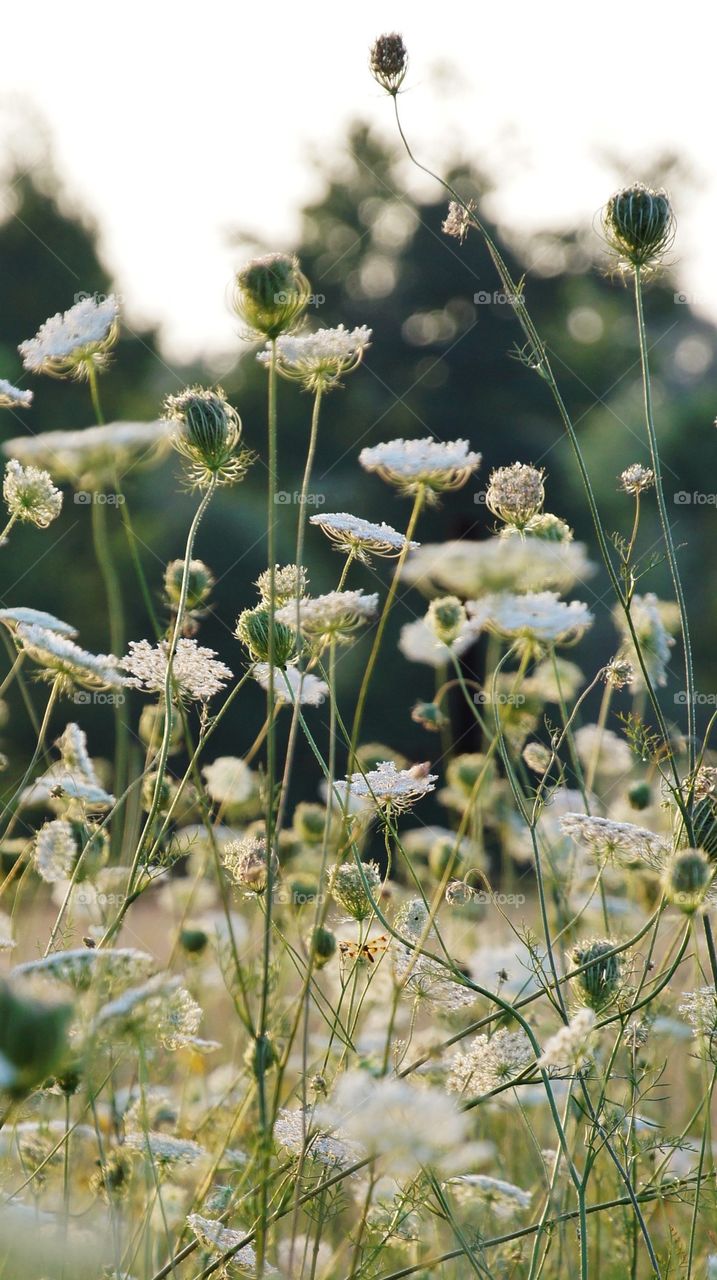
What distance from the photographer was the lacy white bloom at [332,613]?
5.47 feet

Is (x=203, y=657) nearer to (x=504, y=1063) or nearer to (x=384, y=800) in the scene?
(x=384, y=800)

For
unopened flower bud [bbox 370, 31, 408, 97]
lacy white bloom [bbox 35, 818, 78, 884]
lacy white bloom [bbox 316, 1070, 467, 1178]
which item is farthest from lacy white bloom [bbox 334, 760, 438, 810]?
unopened flower bud [bbox 370, 31, 408, 97]

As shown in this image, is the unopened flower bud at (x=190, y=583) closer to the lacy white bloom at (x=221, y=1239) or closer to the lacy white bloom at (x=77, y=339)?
the lacy white bloom at (x=77, y=339)

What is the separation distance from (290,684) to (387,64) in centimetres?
110

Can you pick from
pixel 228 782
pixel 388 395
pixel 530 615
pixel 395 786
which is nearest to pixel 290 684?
pixel 395 786

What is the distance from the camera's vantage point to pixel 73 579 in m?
12.1

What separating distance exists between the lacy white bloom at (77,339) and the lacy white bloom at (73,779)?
693 mm

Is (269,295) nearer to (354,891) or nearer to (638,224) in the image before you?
(638,224)

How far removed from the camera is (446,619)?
2443 mm

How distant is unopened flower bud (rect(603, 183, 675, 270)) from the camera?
Answer: 197 centimetres

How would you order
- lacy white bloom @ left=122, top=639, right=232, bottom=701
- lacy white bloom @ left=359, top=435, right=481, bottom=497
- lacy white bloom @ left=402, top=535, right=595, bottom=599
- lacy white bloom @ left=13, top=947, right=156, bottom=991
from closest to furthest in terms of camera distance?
lacy white bloom @ left=13, top=947, right=156, bottom=991 < lacy white bloom @ left=402, top=535, right=595, bottom=599 < lacy white bloom @ left=359, top=435, right=481, bottom=497 < lacy white bloom @ left=122, top=639, right=232, bottom=701

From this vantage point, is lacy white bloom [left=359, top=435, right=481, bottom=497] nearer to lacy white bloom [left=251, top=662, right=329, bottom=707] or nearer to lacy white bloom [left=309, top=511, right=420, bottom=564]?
lacy white bloom [left=309, top=511, right=420, bottom=564]

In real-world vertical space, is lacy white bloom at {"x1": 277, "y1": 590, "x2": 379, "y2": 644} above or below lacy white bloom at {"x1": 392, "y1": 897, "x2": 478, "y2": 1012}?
above

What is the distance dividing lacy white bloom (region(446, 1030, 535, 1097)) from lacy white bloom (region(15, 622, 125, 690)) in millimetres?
837
